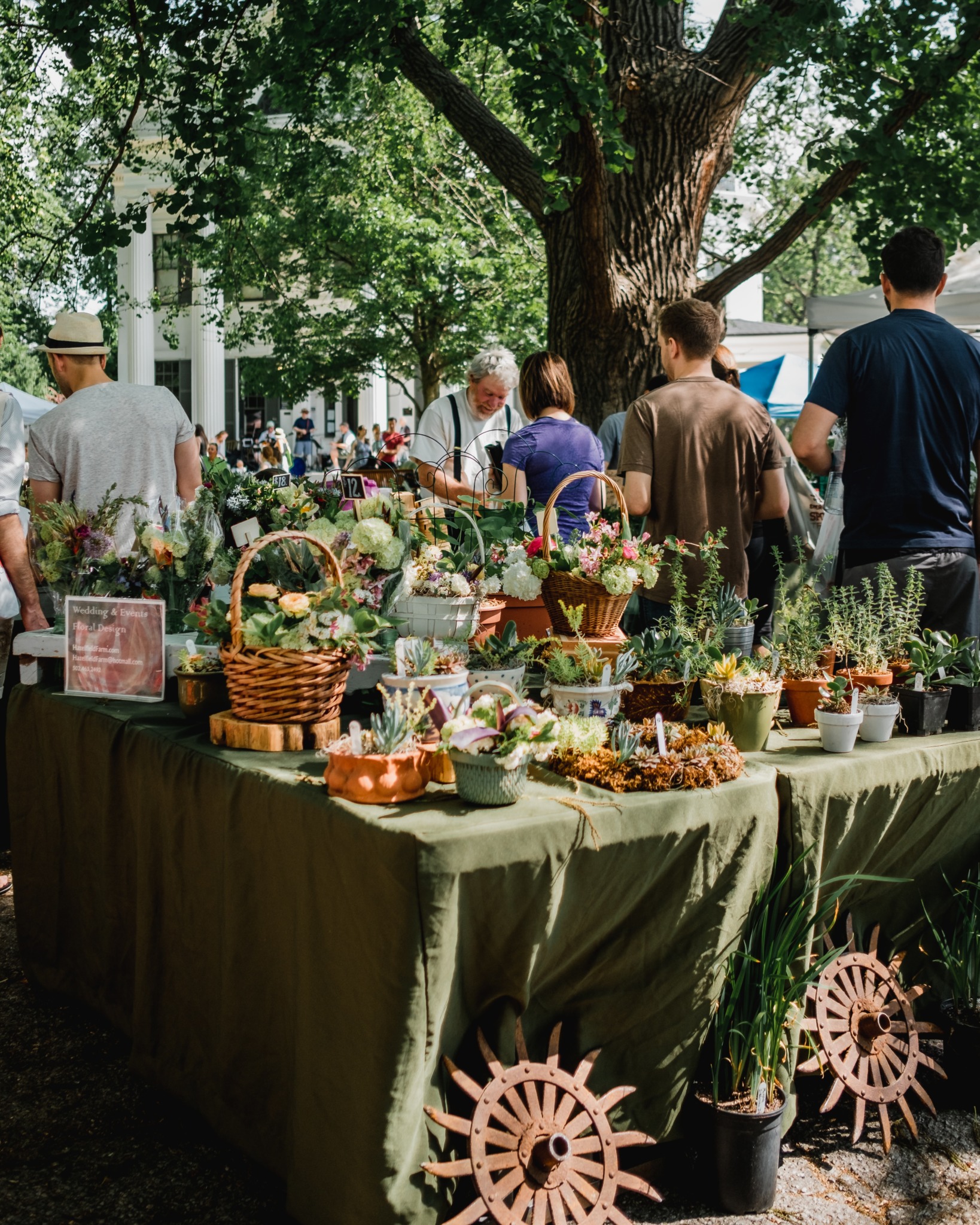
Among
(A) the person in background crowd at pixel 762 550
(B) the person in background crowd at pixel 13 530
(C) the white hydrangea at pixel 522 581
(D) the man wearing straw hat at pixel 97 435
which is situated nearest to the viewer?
(C) the white hydrangea at pixel 522 581

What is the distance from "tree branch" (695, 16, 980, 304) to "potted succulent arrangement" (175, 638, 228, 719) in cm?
420

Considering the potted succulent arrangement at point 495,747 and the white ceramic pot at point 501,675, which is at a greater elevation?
the white ceramic pot at point 501,675

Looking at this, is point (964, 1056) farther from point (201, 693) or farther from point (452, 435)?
point (452, 435)

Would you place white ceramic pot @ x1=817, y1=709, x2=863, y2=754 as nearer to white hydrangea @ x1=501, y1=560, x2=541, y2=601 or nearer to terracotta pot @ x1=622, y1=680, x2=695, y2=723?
terracotta pot @ x1=622, y1=680, x2=695, y2=723

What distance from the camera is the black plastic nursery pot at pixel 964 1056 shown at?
2.54 m

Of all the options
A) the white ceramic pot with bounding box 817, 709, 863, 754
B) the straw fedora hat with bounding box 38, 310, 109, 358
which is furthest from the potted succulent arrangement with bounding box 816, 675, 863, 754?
the straw fedora hat with bounding box 38, 310, 109, 358

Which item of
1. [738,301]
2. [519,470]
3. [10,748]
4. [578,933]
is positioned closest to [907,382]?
[519,470]

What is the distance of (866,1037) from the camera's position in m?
2.41

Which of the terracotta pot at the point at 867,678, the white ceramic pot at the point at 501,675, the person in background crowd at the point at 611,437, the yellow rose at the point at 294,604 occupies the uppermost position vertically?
the person in background crowd at the point at 611,437

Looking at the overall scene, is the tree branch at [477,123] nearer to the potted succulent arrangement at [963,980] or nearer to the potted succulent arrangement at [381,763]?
the potted succulent arrangement at [963,980]

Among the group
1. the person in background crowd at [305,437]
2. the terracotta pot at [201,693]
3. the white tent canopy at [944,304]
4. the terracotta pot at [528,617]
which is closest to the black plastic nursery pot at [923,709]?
the terracotta pot at [528,617]

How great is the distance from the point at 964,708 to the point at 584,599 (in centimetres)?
Result: 91

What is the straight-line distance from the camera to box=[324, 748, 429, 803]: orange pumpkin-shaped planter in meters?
1.98

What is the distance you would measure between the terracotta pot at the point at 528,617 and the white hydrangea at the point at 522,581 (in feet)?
0.93
